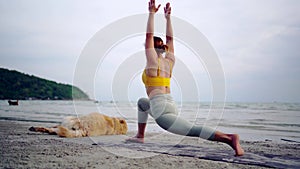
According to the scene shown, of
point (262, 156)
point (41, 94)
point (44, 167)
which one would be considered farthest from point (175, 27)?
point (41, 94)

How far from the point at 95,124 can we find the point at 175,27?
294cm

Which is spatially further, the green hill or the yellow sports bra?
the green hill

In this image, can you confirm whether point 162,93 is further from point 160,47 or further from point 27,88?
point 27,88

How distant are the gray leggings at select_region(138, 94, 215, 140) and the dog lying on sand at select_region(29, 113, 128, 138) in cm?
257

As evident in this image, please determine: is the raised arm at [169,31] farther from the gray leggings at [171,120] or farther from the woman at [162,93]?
the gray leggings at [171,120]

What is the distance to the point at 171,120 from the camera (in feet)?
12.8

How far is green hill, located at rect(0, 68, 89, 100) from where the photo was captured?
6875cm

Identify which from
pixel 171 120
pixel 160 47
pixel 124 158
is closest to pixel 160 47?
pixel 160 47

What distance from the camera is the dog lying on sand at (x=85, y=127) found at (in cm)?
616

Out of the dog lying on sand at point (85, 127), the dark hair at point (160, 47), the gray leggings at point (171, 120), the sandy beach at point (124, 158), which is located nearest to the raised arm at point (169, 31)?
the dark hair at point (160, 47)

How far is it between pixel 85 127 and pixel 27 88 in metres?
75.4

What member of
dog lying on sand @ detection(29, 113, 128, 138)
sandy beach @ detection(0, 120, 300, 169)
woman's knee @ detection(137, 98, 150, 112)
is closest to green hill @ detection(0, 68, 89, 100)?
dog lying on sand @ detection(29, 113, 128, 138)

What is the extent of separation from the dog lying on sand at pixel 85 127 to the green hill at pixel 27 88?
179ft

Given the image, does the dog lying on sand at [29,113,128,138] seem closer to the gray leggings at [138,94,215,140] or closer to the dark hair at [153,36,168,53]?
the gray leggings at [138,94,215,140]
